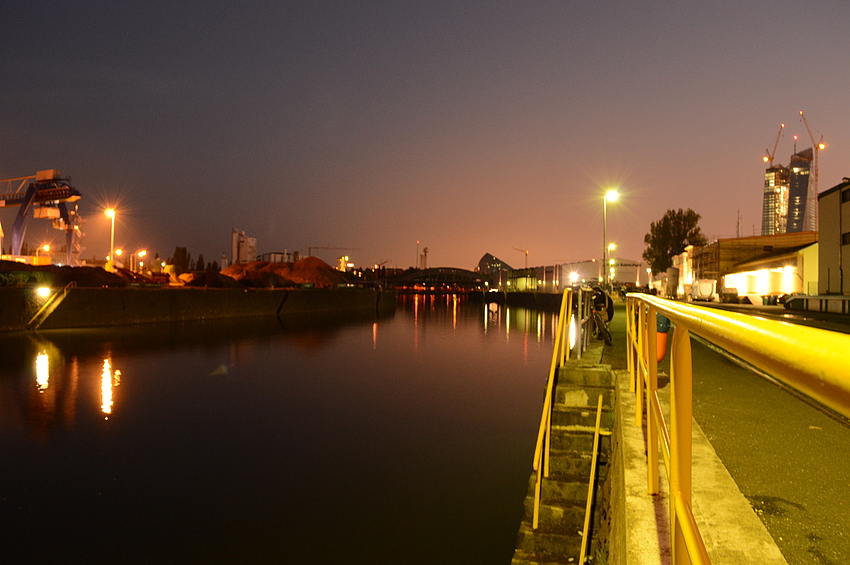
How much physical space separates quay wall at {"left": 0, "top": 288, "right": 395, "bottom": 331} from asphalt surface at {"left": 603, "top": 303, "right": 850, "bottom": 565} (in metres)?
34.9

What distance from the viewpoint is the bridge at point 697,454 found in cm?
97

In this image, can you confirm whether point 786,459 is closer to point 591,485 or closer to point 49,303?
point 591,485

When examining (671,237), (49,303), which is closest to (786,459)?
(49,303)

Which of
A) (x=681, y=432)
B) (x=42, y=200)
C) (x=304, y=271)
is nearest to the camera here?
(x=681, y=432)

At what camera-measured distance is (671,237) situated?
85.1m

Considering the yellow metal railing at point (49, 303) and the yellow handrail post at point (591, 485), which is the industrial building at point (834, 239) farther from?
the yellow metal railing at point (49, 303)

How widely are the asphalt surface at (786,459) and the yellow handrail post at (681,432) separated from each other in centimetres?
29

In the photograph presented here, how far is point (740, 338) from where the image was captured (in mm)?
1011

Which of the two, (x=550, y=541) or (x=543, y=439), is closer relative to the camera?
(x=543, y=439)

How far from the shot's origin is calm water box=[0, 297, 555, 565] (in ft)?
29.0

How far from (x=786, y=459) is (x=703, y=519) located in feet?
6.11

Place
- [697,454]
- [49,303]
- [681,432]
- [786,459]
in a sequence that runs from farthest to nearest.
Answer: [49,303] → [786,459] → [697,454] → [681,432]

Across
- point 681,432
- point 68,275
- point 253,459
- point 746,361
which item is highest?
point 68,275

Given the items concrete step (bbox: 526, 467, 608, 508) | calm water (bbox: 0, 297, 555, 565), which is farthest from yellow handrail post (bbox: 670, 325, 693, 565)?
calm water (bbox: 0, 297, 555, 565)
